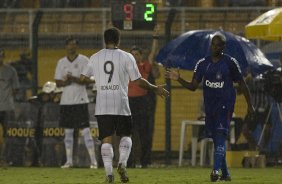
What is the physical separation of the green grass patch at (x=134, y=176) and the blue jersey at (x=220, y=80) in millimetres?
1116

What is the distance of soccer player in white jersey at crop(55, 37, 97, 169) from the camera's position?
2238 centimetres

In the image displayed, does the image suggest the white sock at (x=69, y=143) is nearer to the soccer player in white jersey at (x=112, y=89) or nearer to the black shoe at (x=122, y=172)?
the soccer player in white jersey at (x=112, y=89)

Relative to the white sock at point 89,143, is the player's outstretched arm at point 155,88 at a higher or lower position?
higher

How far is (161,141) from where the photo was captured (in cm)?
2503

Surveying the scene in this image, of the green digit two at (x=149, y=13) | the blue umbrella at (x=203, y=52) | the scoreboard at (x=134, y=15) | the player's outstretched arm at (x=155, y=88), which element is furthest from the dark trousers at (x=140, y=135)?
the player's outstretched arm at (x=155, y=88)

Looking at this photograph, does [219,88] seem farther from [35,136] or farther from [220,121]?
[35,136]

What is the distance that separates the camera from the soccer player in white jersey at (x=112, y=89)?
1570 centimetres

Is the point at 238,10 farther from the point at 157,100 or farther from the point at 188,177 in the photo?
the point at 188,177

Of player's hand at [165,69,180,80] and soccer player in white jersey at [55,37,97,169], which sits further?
soccer player in white jersey at [55,37,97,169]

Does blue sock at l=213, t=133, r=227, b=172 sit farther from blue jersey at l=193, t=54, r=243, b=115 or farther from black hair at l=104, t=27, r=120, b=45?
black hair at l=104, t=27, r=120, b=45

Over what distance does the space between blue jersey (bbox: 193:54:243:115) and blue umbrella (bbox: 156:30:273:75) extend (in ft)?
22.2

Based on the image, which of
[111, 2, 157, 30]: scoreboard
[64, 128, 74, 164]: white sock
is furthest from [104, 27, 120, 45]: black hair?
[111, 2, 157, 30]: scoreboard

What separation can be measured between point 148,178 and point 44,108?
676 centimetres

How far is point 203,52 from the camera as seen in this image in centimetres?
2317
